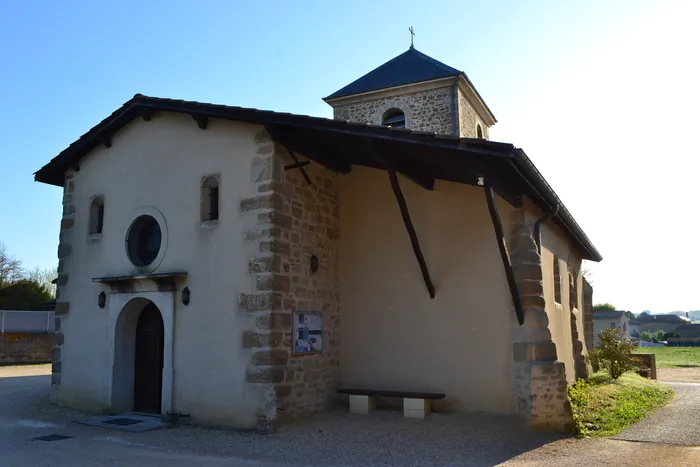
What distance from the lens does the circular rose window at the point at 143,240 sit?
9.09m

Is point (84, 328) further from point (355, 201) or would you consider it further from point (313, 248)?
point (355, 201)

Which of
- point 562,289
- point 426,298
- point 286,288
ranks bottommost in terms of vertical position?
point 426,298

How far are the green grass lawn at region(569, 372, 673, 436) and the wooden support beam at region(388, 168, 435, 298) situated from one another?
2677mm

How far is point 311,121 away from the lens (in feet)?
24.3

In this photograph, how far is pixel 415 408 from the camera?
7789mm

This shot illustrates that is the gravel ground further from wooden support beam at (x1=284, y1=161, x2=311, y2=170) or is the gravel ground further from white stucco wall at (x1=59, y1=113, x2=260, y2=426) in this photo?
wooden support beam at (x1=284, y1=161, x2=311, y2=170)

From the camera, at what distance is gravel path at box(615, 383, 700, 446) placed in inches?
261

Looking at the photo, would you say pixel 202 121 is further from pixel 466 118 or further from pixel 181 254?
pixel 466 118

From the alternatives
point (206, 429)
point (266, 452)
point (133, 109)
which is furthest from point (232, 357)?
point (133, 109)

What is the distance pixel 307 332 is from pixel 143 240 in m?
3.34

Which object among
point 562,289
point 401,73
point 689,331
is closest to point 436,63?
point 401,73

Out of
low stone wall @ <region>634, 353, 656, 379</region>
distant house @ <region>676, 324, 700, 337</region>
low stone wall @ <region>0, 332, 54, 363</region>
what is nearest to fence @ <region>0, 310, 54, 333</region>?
low stone wall @ <region>0, 332, 54, 363</region>

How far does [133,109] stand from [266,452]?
6118 mm

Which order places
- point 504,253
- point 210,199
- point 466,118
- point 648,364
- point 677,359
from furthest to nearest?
point 677,359 < point 466,118 < point 648,364 < point 210,199 < point 504,253
